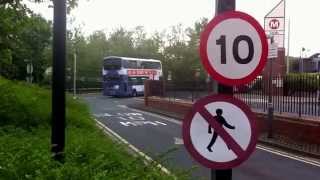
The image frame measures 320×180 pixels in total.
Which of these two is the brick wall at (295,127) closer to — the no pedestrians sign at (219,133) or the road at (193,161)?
the road at (193,161)

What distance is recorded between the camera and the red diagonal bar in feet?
15.8

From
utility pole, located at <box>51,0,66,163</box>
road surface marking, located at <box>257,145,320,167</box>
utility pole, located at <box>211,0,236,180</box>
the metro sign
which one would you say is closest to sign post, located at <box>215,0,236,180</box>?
utility pole, located at <box>211,0,236,180</box>

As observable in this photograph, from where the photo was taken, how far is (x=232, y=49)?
479 cm

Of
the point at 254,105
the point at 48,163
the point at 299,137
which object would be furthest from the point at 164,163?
the point at 254,105

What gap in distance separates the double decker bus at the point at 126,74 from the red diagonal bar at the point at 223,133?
55403mm

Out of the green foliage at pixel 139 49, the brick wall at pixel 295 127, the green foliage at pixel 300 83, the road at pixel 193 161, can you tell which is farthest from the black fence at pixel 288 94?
the green foliage at pixel 139 49

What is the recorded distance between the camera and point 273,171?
14.9 meters

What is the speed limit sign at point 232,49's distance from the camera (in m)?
4.78

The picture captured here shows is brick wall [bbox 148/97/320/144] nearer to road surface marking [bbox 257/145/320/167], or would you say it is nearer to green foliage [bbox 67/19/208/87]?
road surface marking [bbox 257/145/320/167]

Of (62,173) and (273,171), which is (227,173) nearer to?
(62,173)

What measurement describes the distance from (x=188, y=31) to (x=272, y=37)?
222 ft

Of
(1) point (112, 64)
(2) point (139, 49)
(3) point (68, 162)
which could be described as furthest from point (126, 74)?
(3) point (68, 162)

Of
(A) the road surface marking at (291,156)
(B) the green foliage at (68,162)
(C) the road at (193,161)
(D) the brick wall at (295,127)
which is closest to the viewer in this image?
(B) the green foliage at (68,162)

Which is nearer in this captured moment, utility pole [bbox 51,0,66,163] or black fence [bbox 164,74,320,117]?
utility pole [bbox 51,0,66,163]
